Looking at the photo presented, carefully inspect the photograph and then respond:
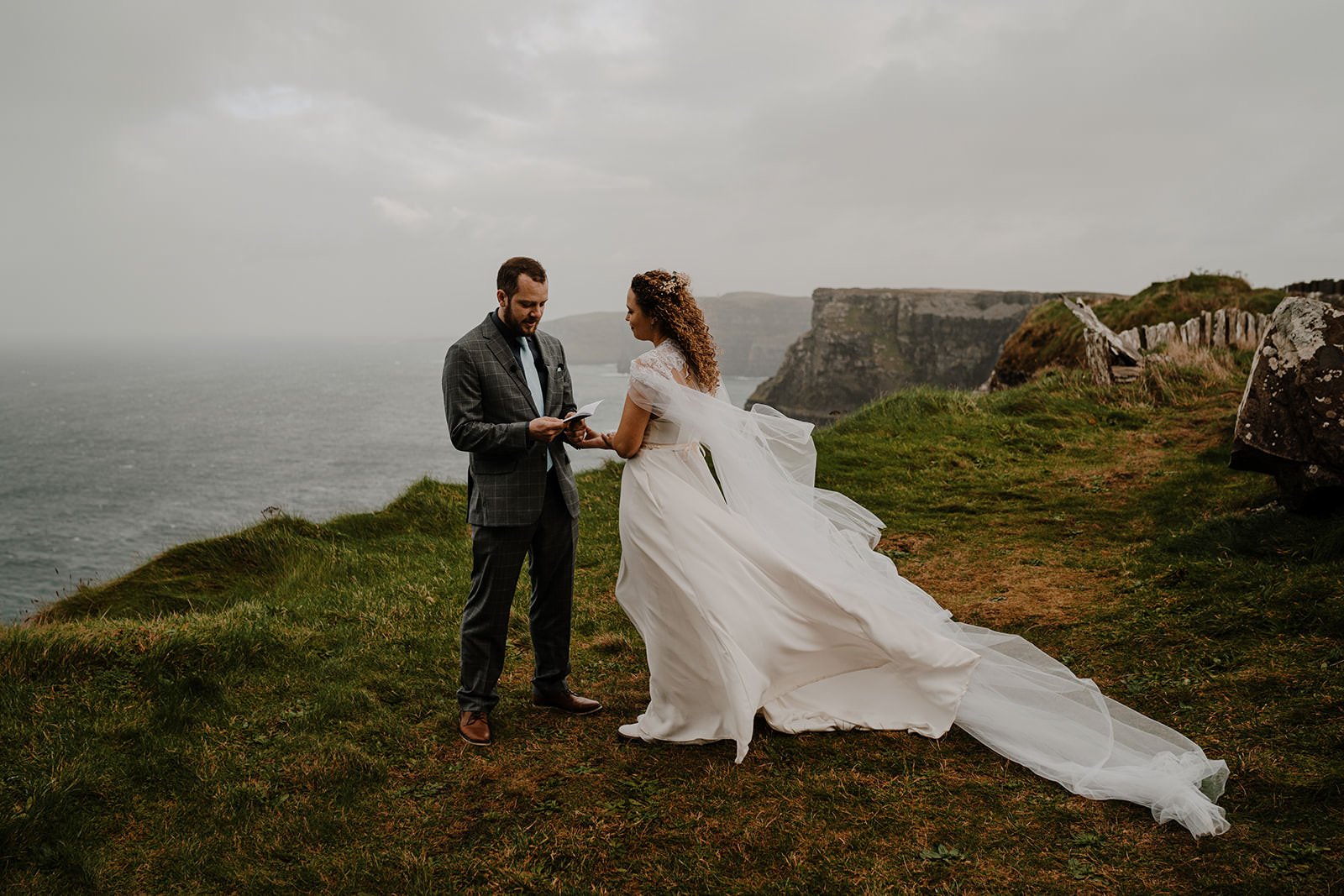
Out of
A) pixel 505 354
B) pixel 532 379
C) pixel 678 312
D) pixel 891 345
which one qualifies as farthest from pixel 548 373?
pixel 891 345

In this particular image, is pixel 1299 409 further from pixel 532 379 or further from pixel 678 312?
pixel 532 379

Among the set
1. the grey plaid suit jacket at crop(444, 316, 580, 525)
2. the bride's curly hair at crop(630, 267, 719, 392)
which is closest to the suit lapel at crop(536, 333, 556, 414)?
the grey plaid suit jacket at crop(444, 316, 580, 525)

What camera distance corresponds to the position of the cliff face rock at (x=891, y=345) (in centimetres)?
11450

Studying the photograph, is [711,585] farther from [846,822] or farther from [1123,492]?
[1123,492]

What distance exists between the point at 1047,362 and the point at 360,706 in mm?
18213

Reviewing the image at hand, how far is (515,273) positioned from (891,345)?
394 feet

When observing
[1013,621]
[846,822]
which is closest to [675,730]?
[846,822]

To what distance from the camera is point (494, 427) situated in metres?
4.78

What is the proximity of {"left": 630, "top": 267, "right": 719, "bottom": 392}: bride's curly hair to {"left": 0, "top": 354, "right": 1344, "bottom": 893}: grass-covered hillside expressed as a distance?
2233mm

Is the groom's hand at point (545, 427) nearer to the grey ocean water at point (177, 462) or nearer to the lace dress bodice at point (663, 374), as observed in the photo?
the lace dress bodice at point (663, 374)

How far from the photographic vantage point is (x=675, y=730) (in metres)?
4.79

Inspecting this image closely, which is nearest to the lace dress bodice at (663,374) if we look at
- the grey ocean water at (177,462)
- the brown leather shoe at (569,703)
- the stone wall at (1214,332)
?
the brown leather shoe at (569,703)

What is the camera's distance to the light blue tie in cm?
509

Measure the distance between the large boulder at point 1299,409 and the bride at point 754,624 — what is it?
2799 mm
